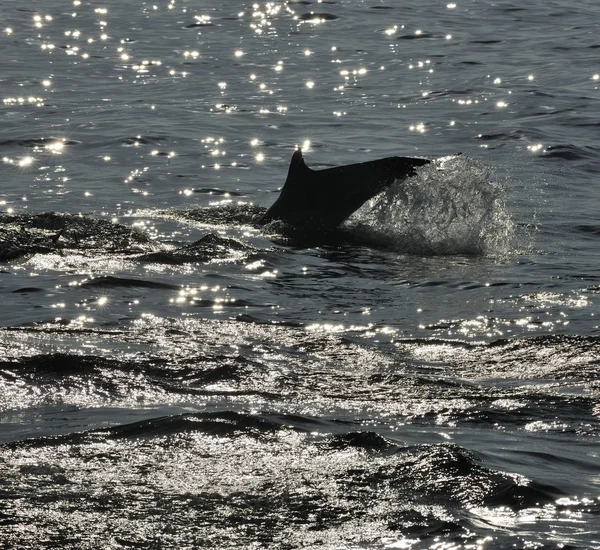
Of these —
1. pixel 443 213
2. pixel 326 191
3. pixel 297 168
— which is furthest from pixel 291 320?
pixel 443 213

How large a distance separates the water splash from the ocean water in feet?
0.12

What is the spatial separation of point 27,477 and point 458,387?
3.15m

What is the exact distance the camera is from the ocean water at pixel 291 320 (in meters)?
5.70

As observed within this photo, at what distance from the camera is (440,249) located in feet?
42.1

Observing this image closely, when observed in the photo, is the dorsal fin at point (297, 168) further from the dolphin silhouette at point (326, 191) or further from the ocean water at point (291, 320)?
the ocean water at point (291, 320)

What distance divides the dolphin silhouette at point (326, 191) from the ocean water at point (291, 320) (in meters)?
0.32

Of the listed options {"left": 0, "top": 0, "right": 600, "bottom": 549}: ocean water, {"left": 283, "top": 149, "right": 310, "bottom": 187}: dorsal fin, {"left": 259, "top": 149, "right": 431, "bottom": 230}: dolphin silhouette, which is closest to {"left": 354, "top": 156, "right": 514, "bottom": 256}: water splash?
{"left": 0, "top": 0, "right": 600, "bottom": 549}: ocean water

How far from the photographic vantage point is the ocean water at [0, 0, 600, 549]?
18.7ft

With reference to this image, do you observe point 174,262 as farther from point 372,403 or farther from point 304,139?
point 304,139

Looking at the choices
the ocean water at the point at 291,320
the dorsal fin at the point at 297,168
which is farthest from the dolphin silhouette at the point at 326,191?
the ocean water at the point at 291,320

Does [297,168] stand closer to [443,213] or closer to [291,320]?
[443,213]

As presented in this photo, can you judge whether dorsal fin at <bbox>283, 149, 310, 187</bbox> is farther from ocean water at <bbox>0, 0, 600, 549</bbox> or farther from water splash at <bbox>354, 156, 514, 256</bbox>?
water splash at <bbox>354, 156, 514, 256</bbox>

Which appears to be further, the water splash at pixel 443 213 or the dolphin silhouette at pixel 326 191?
the dolphin silhouette at pixel 326 191

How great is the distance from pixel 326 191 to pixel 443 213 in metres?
1.38
